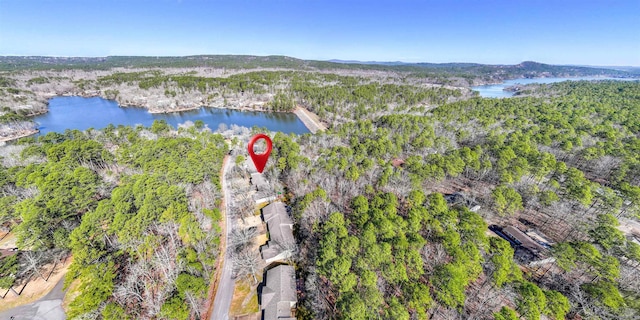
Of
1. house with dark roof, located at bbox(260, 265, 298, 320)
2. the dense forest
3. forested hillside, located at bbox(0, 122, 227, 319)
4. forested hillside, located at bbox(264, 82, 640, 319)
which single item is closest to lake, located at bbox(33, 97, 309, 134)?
the dense forest

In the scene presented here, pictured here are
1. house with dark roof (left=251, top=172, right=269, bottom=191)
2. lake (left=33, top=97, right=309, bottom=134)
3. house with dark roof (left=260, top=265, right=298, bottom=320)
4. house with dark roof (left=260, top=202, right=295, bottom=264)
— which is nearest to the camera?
house with dark roof (left=260, top=265, right=298, bottom=320)

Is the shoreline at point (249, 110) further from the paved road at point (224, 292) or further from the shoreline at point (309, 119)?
the paved road at point (224, 292)

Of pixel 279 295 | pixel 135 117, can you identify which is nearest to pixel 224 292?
pixel 279 295

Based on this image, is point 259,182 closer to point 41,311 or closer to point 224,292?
point 224,292

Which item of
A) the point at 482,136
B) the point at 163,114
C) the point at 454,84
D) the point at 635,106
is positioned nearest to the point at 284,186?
the point at 482,136

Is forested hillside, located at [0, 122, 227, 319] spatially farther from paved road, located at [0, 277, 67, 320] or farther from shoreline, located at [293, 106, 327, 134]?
shoreline, located at [293, 106, 327, 134]

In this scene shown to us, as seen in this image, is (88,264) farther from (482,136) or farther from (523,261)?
(482,136)
